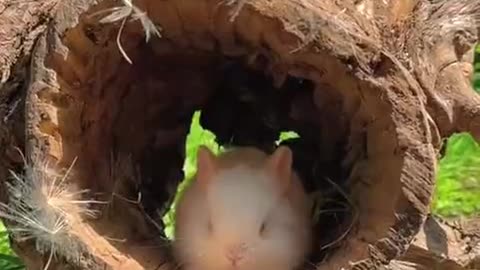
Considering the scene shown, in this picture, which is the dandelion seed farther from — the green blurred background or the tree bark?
the green blurred background

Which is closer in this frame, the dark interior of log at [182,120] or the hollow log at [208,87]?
the hollow log at [208,87]

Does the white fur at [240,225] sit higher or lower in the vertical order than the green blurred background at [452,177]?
higher

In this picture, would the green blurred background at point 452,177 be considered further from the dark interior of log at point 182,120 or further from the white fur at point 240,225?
the white fur at point 240,225

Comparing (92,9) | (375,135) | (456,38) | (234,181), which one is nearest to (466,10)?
(456,38)

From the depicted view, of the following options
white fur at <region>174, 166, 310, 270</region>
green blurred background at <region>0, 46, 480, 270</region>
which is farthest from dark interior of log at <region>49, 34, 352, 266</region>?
green blurred background at <region>0, 46, 480, 270</region>

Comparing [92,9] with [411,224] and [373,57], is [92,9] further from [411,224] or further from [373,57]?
[411,224]

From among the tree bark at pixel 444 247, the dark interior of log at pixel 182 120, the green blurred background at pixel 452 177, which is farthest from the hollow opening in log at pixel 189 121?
the green blurred background at pixel 452 177

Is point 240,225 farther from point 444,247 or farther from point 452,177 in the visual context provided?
point 452,177
